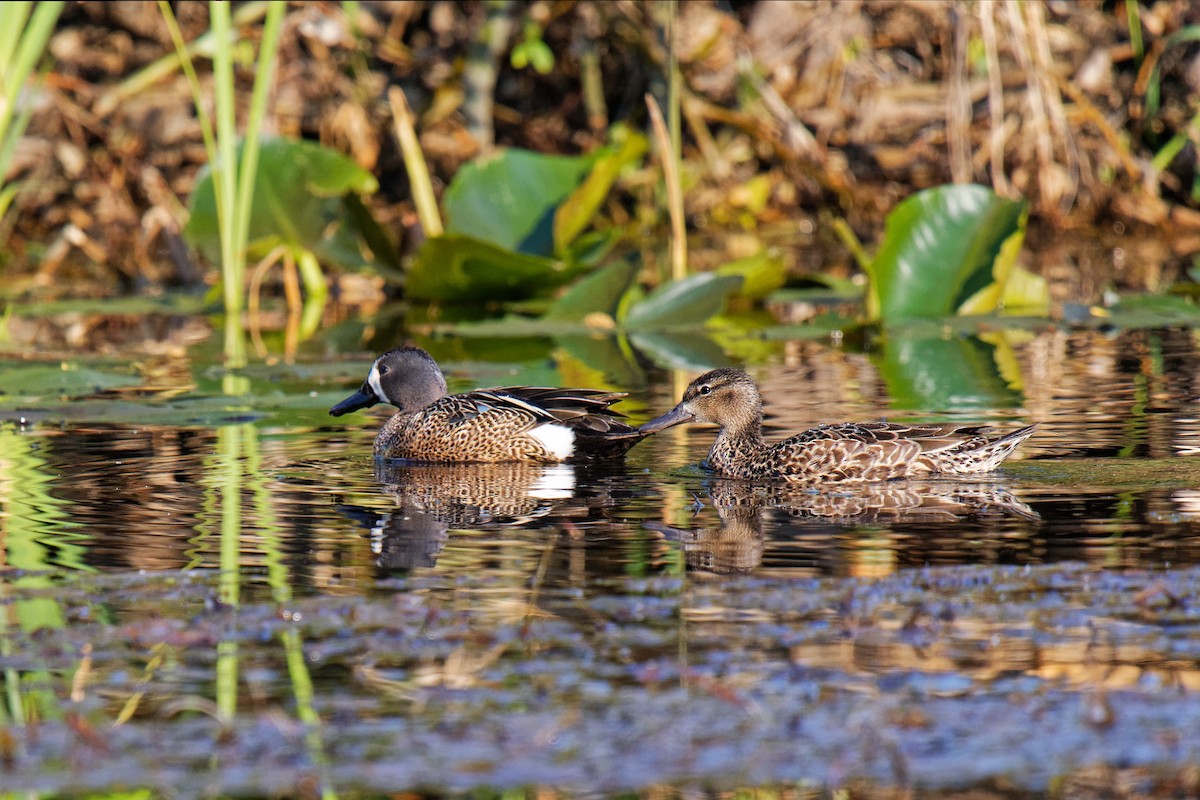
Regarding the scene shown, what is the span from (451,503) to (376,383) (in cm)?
176

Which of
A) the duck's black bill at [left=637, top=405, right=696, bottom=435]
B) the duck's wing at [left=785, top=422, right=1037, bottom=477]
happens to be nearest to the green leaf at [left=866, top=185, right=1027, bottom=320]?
the duck's black bill at [left=637, top=405, right=696, bottom=435]

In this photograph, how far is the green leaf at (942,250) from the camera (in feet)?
33.0

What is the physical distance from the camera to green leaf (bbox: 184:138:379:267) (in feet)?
38.0

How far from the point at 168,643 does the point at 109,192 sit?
14.0 m

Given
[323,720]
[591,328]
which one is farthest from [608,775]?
[591,328]

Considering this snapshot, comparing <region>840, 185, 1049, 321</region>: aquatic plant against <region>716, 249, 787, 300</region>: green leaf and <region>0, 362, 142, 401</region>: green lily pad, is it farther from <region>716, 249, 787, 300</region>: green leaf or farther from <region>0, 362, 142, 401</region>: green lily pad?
<region>0, 362, 142, 401</region>: green lily pad

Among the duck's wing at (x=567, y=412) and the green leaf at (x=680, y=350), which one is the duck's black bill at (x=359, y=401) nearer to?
the duck's wing at (x=567, y=412)

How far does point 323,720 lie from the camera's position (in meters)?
3.59

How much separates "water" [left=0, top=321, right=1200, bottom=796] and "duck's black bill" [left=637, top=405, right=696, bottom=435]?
0.47ft

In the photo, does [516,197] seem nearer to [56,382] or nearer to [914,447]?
[56,382]

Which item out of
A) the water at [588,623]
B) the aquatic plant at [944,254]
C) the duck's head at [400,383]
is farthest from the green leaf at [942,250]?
the duck's head at [400,383]

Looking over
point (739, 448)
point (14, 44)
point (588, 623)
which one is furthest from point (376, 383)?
point (588, 623)

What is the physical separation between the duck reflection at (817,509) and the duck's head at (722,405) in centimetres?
38

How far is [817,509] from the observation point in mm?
5969
